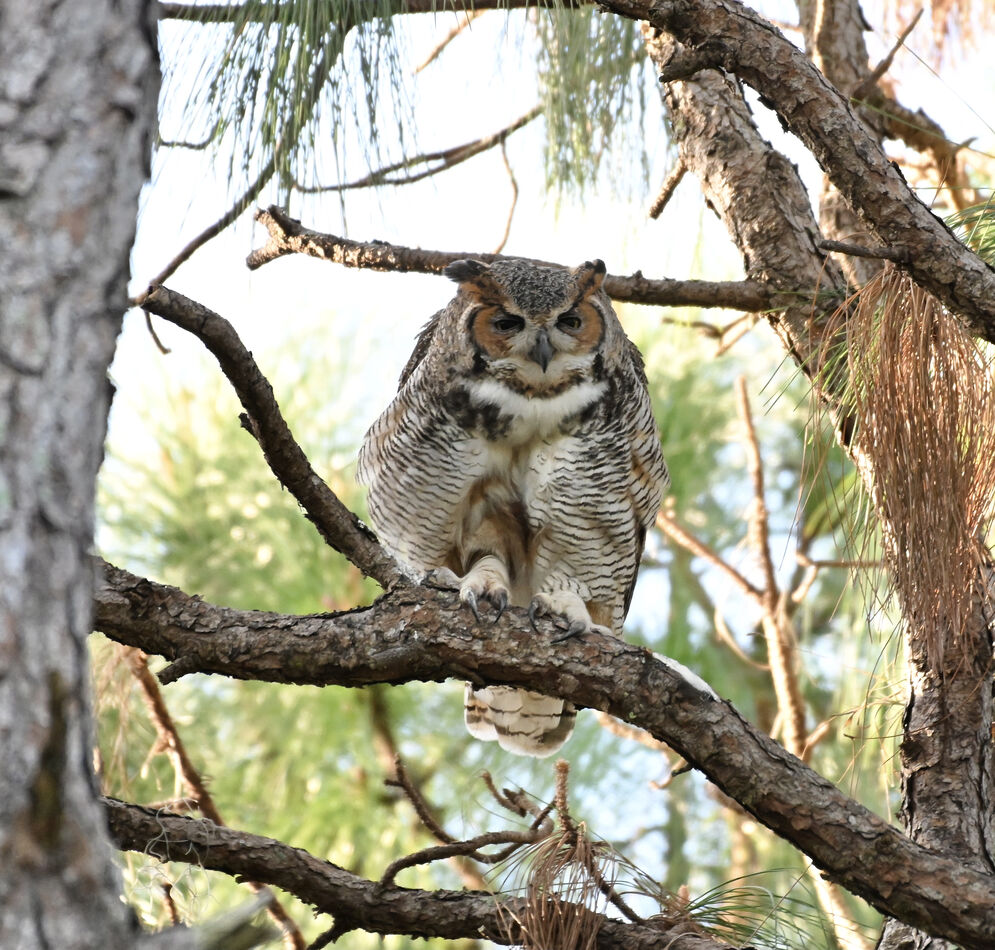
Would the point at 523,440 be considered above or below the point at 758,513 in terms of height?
below

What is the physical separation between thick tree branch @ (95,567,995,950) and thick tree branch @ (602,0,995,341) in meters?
0.60

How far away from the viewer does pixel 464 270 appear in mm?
2322

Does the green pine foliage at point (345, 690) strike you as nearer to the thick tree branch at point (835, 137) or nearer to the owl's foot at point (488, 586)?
the owl's foot at point (488, 586)

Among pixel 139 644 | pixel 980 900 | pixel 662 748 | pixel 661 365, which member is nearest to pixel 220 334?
pixel 139 644

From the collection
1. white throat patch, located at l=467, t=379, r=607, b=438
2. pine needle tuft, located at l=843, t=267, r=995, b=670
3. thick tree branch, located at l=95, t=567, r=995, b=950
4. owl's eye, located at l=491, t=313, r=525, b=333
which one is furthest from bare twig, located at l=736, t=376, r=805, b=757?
thick tree branch, located at l=95, t=567, r=995, b=950

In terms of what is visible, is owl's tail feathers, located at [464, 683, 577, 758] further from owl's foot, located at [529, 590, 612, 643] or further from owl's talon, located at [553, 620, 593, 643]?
owl's talon, located at [553, 620, 593, 643]

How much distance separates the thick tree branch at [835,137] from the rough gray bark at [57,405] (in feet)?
3.17

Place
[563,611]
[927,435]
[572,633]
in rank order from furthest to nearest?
1. [563,611]
2. [927,435]
3. [572,633]

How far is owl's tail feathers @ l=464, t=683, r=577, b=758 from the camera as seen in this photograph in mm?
2766

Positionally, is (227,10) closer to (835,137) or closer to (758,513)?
(835,137)

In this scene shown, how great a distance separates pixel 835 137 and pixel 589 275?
0.81 metres

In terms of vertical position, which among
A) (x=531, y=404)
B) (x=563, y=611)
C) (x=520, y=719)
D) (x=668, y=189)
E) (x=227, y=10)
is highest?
(x=668, y=189)

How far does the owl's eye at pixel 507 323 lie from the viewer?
232 centimetres

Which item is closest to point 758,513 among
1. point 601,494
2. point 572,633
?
point 601,494
